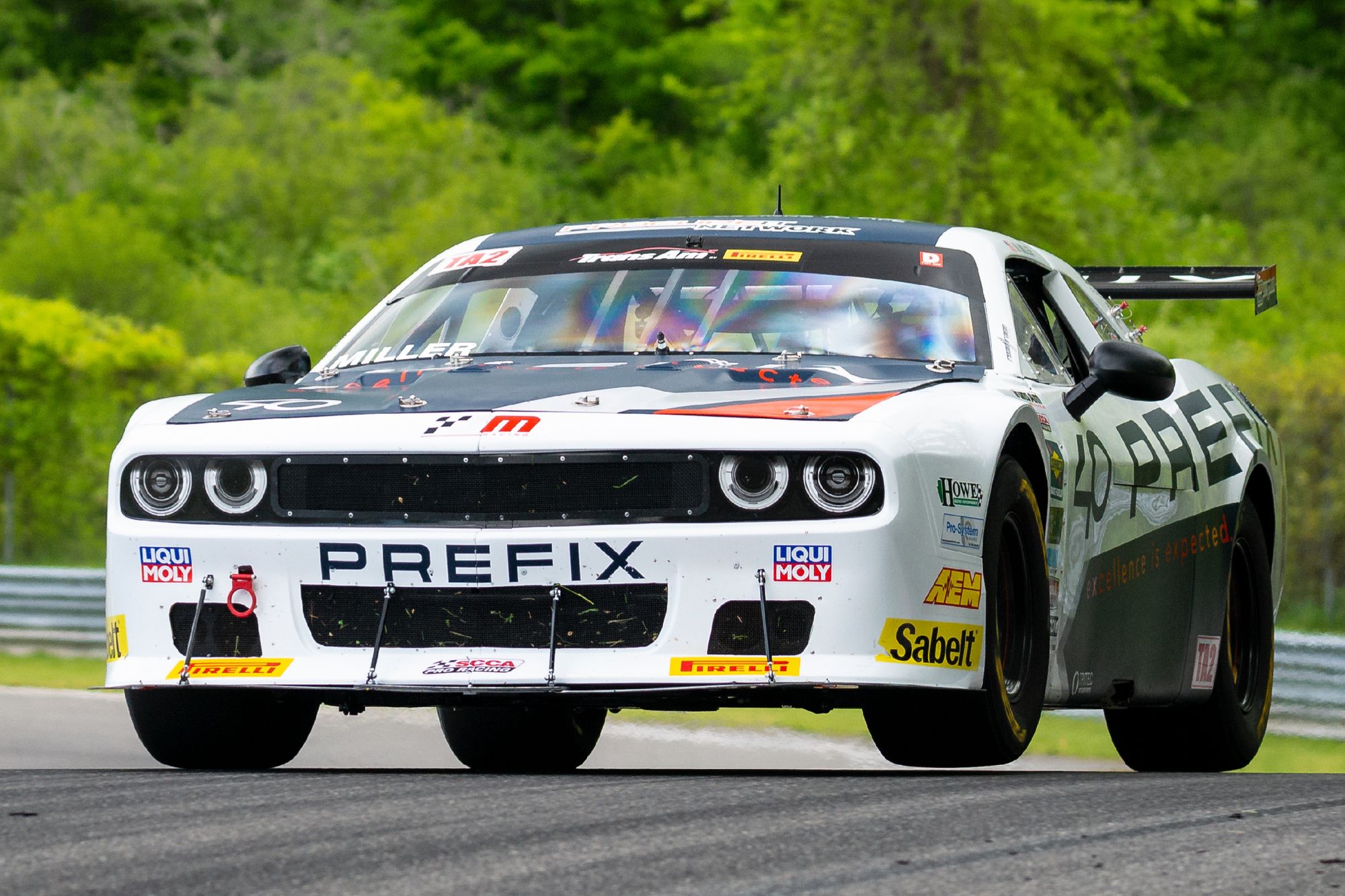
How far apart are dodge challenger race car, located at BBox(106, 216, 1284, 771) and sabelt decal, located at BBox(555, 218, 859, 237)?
0.17 metres

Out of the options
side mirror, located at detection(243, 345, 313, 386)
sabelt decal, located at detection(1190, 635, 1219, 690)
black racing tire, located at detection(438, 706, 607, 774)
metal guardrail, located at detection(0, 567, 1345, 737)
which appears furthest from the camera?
metal guardrail, located at detection(0, 567, 1345, 737)

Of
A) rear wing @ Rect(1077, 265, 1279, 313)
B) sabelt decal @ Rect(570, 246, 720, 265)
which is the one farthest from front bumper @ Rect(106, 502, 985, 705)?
rear wing @ Rect(1077, 265, 1279, 313)

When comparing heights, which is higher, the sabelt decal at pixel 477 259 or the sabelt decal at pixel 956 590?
the sabelt decal at pixel 477 259

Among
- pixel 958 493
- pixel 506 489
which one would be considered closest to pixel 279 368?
pixel 506 489

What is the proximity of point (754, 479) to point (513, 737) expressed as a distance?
9.70 ft

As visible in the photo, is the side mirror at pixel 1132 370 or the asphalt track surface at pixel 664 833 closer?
the asphalt track surface at pixel 664 833

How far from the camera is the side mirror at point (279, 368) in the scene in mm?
6824

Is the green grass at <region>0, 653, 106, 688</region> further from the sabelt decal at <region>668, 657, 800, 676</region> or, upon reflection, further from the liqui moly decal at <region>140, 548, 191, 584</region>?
the sabelt decal at <region>668, 657, 800, 676</region>

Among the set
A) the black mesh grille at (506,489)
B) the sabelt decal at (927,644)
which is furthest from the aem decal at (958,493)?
the black mesh grille at (506,489)

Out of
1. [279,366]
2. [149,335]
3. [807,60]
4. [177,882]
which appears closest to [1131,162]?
[807,60]

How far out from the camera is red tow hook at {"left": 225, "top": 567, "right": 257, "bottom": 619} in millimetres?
5551

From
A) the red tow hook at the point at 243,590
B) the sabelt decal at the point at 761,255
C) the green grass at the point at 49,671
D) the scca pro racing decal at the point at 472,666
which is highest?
the sabelt decal at the point at 761,255

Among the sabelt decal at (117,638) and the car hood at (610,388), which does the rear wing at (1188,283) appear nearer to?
the car hood at (610,388)

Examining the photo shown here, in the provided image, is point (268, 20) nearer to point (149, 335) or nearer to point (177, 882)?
point (149, 335)
